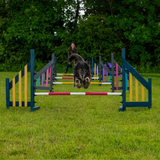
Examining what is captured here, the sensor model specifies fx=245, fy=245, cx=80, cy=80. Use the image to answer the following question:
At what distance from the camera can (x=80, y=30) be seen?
70.1 ft

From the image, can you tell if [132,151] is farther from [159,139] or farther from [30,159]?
[30,159]

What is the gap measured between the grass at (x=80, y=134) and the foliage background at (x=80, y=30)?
16443 millimetres

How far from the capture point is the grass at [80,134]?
2.59 meters

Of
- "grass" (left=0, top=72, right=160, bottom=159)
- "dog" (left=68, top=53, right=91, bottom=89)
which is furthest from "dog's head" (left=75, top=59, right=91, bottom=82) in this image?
"grass" (left=0, top=72, right=160, bottom=159)

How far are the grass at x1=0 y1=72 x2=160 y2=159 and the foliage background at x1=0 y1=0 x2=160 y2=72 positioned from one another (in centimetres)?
1644

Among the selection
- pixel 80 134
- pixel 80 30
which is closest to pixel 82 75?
pixel 80 134

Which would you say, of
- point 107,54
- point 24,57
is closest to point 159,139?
point 107,54

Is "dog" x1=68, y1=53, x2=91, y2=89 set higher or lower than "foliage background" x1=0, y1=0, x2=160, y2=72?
lower

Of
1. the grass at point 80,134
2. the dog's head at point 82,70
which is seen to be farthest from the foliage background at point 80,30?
the grass at point 80,134

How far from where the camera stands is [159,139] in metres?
3.02

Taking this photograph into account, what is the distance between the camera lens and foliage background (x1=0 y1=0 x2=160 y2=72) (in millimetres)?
21219

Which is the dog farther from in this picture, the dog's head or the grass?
the grass

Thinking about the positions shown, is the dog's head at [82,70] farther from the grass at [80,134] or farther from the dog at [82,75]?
the grass at [80,134]

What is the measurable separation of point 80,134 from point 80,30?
741 inches
